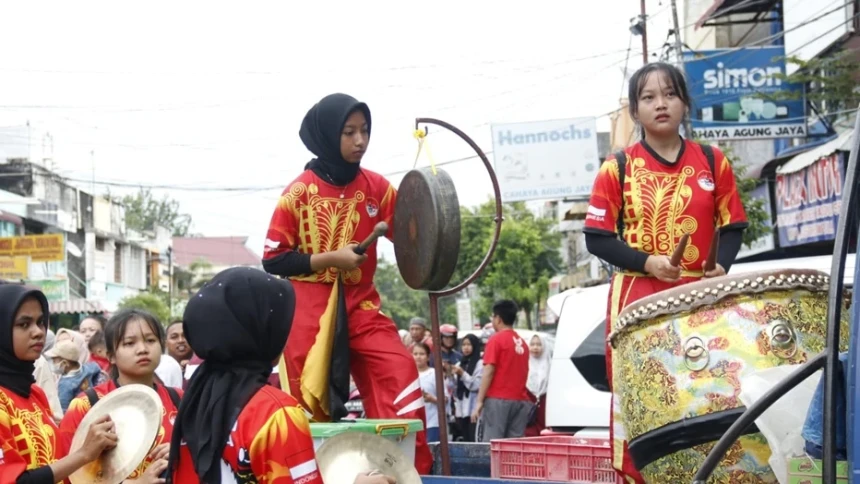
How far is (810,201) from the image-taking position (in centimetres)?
1872

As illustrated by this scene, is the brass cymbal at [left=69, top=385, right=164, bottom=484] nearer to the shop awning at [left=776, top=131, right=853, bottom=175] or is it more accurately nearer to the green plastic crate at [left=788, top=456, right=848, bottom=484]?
the green plastic crate at [left=788, top=456, right=848, bottom=484]

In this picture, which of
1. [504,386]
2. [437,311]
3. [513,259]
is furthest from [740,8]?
[513,259]

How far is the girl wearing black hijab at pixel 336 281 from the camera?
5.88 meters

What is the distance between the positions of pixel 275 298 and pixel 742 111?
64.0 ft

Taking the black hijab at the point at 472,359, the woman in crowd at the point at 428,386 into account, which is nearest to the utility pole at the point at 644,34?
the black hijab at the point at 472,359

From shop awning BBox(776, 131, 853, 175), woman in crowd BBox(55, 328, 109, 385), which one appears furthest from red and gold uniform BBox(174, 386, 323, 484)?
shop awning BBox(776, 131, 853, 175)

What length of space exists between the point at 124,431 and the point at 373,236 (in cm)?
188

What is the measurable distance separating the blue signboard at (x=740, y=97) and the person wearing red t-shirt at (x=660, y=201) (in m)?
16.6

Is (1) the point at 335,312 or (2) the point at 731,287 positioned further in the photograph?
(1) the point at 335,312

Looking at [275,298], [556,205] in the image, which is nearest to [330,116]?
[275,298]

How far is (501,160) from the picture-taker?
26578 millimetres

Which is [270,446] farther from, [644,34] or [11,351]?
[644,34]

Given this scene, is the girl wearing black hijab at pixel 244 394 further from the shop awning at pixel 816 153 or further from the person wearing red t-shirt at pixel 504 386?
the shop awning at pixel 816 153

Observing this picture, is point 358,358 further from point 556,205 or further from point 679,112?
point 556,205
